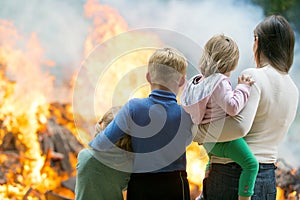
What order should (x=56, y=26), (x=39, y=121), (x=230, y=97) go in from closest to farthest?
(x=230, y=97) < (x=39, y=121) < (x=56, y=26)

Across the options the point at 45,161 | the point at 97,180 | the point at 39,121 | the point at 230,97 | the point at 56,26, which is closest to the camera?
the point at 230,97

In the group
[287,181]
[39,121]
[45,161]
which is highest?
[39,121]

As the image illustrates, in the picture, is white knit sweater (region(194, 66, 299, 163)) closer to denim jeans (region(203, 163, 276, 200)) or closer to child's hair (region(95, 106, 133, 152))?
denim jeans (region(203, 163, 276, 200))

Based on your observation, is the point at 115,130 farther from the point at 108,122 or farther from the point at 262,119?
the point at 262,119

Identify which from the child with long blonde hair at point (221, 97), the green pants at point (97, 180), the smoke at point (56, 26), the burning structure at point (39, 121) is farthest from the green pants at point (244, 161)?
the smoke at point (56, 26)

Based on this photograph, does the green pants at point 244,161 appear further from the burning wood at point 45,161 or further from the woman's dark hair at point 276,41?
the burning wood at point 45,161

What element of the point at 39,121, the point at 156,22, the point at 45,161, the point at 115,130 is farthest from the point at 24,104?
the point at 115,130

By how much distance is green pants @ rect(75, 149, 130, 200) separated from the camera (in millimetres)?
1545

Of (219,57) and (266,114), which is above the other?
(219,57)

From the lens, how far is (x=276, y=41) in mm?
1447

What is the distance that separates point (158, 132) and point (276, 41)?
0.52 m

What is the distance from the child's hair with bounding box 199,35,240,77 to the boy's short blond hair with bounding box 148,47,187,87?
85mm

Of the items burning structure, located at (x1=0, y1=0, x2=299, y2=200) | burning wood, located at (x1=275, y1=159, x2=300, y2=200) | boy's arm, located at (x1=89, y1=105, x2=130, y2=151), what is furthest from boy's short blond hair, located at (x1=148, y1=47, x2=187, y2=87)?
burning wood, located at (x1=275, y1=159, x2=300, y2=200)

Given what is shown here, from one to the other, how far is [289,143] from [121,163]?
181 cm
